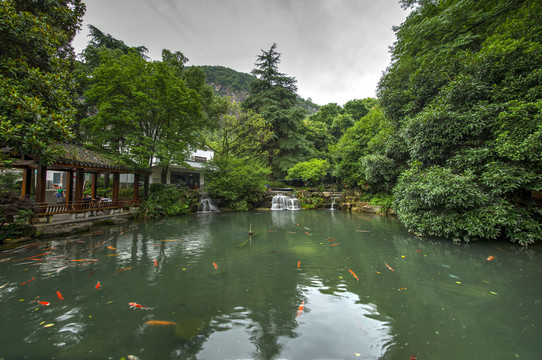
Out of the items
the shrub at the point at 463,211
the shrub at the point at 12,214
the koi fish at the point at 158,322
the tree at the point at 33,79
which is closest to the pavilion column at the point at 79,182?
the shrub at the point at 12,214

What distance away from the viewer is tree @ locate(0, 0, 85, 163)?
531cm

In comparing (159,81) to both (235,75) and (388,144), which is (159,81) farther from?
(235,75)

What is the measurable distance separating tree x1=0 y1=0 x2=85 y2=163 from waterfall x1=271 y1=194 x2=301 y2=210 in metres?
16.8

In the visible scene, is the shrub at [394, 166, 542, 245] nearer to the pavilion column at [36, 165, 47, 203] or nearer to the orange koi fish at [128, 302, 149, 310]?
the orange koi fish at [128, 302, 149, 310]

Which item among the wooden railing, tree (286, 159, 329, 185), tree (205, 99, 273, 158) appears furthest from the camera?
tree (286, 159, 329, 185)

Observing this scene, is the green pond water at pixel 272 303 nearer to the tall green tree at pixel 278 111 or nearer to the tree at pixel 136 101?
the tree at pixel 136 101

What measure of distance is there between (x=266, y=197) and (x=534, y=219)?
17.6 m

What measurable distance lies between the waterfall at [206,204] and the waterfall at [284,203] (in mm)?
5506

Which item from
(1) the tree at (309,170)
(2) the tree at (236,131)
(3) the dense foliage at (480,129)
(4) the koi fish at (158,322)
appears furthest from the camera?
(1) the tree at (309,170)

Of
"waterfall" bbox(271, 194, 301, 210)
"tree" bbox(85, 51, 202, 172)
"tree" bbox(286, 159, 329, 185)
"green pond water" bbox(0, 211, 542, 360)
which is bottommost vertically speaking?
"green pond water" bbox(0, 211, 542, 360)

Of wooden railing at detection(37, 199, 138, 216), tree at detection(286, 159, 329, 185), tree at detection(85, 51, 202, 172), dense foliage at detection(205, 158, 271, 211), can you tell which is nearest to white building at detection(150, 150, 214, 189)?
dense foliage at detection(205, 158, 271, 211)

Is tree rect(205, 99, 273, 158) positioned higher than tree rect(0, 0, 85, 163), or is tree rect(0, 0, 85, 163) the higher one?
tree rect(205, 99, 273, 158)

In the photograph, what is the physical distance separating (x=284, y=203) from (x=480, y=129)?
1615 cm

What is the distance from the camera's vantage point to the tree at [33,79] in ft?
17.4
